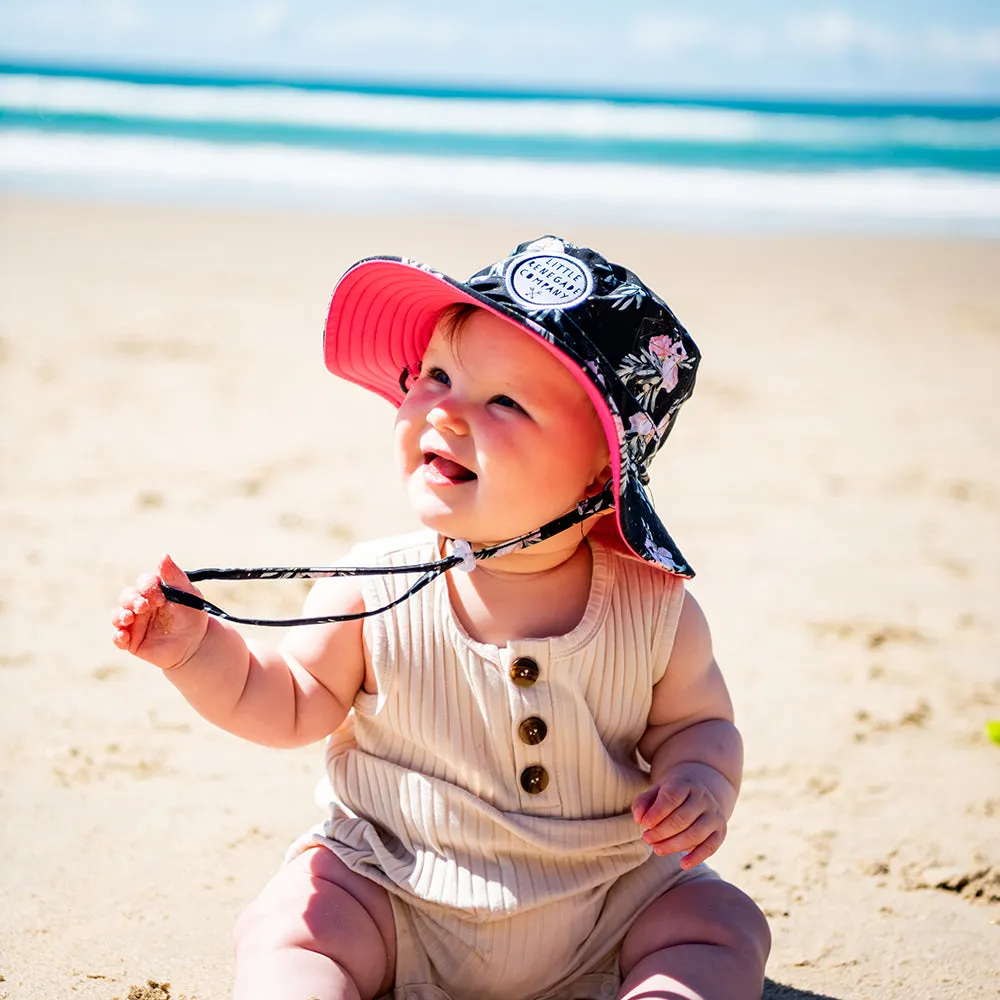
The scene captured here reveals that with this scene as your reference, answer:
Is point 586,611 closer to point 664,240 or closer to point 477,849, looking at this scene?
point 477,849

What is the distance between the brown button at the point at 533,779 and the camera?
1852 millimetres

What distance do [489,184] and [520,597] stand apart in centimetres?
1192

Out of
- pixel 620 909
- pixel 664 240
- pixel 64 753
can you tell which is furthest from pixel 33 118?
pixel 620 909

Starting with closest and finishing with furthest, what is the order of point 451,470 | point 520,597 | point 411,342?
1. point 451,470
2. point 520,597
3. point 411,342

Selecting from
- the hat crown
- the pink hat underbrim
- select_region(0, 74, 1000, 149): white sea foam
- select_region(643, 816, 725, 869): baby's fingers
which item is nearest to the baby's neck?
the pink hat underbrim

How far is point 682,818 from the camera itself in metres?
1.75

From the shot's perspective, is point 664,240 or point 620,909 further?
point 664,240

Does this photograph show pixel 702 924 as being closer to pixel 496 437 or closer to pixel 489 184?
pixel 496 437

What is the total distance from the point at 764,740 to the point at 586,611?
1108 mm

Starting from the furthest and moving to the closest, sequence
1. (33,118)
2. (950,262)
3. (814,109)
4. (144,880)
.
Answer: (814,109) < (33,118) < (950,262) < (144,880)

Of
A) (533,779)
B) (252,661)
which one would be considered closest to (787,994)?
(533,779)

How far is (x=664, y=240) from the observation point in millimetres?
9609

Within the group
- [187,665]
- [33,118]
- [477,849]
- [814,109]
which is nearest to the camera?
[187,665]

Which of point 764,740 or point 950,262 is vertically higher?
point 950,262
